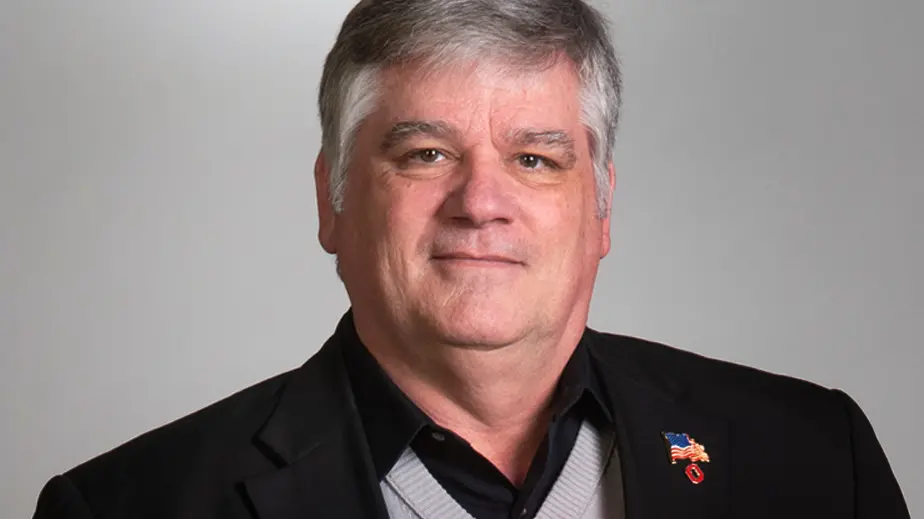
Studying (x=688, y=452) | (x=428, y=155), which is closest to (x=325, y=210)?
(x=428, y=155)

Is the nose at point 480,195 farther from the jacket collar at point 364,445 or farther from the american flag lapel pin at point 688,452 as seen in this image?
the american flag lapel pin at point 688,452

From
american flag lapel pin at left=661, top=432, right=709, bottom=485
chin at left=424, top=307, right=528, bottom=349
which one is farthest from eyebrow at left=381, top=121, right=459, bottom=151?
american flag lapel pin at left=661, top=432, right=709, bottom=485

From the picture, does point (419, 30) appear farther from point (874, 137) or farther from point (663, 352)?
point (874, 137)

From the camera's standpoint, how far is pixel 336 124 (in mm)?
3332

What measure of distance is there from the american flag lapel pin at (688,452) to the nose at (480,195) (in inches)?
25.7

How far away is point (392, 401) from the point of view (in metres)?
3.24

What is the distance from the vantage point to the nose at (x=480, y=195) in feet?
10.1

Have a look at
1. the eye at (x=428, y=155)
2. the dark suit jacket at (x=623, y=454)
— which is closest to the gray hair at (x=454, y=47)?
the eye at (x=428, y=155)

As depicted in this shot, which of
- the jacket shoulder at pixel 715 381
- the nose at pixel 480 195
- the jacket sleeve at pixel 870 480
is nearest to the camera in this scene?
the nose at pixel 480 195

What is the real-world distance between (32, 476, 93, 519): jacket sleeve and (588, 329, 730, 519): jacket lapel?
43.4 inches

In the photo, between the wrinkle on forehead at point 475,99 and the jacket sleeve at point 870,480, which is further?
the jacket sleeve at point 870,480

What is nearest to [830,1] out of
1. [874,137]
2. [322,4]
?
[874,137]

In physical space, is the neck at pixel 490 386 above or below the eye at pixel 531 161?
below

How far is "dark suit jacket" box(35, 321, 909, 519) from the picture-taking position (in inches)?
124
